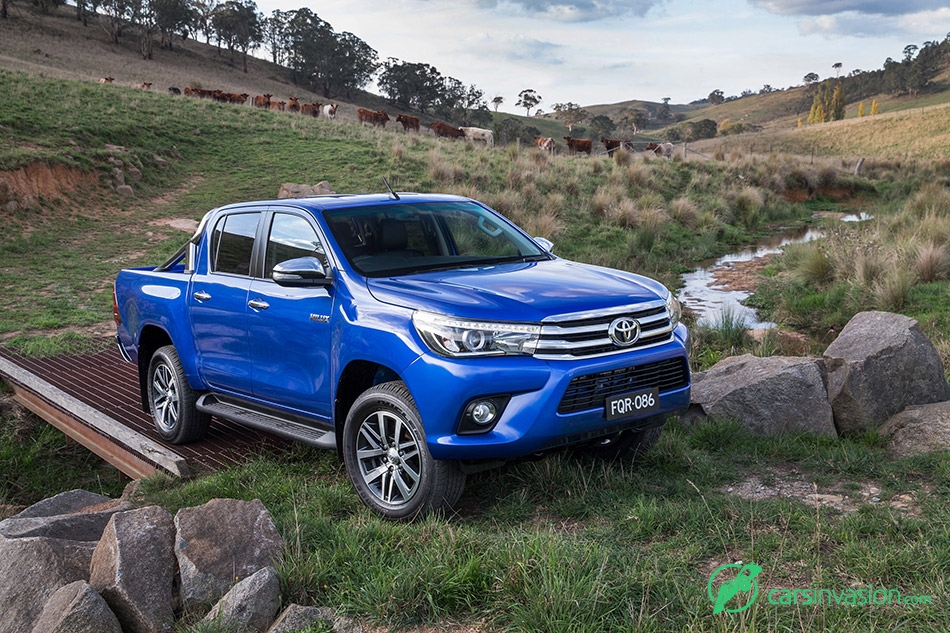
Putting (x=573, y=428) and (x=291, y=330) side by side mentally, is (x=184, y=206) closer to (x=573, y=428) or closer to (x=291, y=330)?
(x=291, y=330)

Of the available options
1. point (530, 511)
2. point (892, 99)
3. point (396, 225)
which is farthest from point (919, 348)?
point (892, 99)

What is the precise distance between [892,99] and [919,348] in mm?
143043

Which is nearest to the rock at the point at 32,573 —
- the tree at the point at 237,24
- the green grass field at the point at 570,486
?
the green grass field at the point at 570,486

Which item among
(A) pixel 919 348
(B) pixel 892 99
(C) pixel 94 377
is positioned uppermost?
(B) pixel 892 99

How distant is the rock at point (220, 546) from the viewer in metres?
3.88

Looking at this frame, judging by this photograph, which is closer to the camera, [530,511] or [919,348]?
[530,511]

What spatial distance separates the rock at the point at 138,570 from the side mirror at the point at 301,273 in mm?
1595

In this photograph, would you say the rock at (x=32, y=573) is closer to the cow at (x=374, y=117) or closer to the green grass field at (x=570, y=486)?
the green grass field at (x=570, y=486)

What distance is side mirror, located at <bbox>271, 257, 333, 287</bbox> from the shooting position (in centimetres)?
507

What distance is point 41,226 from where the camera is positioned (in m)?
18.4

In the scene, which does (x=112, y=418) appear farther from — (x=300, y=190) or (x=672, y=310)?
(x=300, y=190)

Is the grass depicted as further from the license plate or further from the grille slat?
the grille slat

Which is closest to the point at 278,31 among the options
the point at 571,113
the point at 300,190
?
the point at 571,113

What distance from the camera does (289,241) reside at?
19.1 ft
